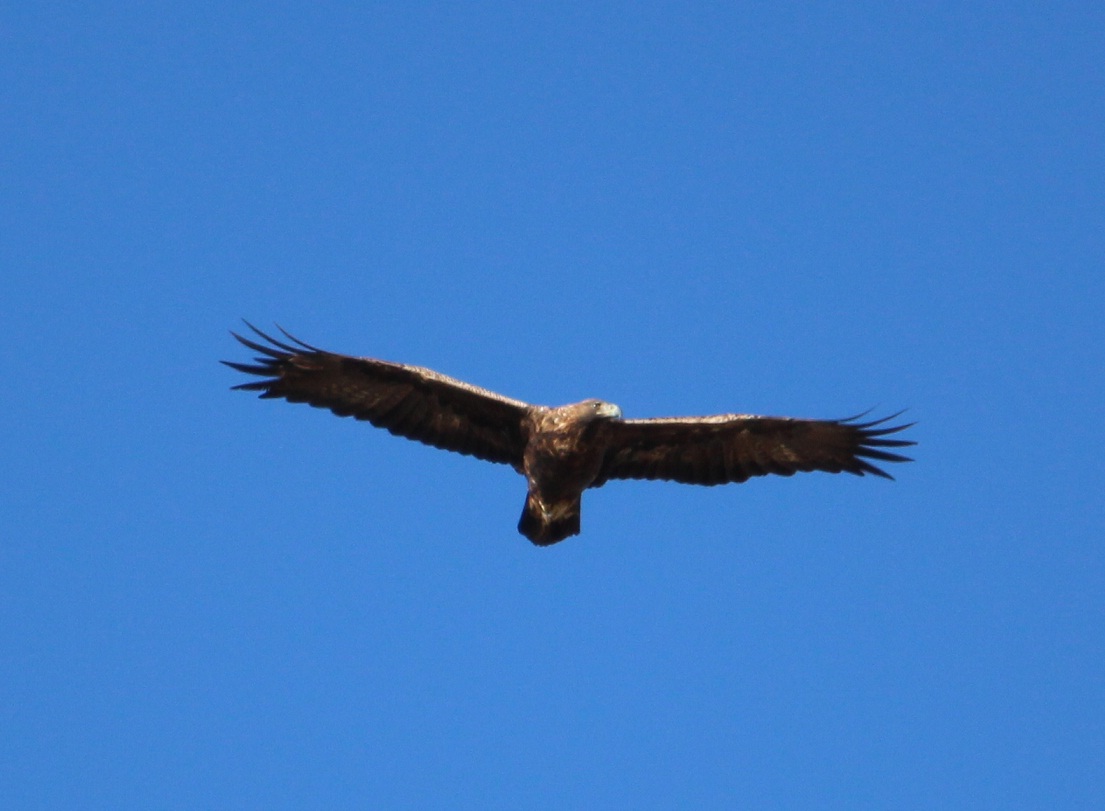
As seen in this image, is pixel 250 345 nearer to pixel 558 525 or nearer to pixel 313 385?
pixel 313 385

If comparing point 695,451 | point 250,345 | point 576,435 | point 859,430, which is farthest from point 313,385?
point 859,430

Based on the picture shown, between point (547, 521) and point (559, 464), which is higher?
point (559, 464)

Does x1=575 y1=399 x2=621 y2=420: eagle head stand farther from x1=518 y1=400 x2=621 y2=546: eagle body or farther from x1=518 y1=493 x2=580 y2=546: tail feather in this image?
x1=518 y1=493 x2=580 y2=546: tail feather

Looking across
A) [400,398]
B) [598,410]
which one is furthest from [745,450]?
[400,398]

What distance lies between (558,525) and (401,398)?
1.75m

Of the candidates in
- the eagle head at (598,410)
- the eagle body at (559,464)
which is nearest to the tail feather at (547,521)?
the eagle body at (559,464)

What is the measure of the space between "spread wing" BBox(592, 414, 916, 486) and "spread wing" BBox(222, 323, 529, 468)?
98 cm

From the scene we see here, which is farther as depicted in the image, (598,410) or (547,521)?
(547,521)

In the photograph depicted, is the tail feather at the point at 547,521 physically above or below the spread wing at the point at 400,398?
below

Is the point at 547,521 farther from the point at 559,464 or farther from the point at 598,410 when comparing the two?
the point at 598,410

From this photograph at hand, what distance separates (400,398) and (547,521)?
5.49 ft

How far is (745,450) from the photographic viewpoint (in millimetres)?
13711

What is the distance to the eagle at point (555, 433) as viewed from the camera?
1288 cm

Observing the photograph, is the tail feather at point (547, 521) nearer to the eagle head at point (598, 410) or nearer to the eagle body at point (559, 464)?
the eagle body at point (559, 464)
